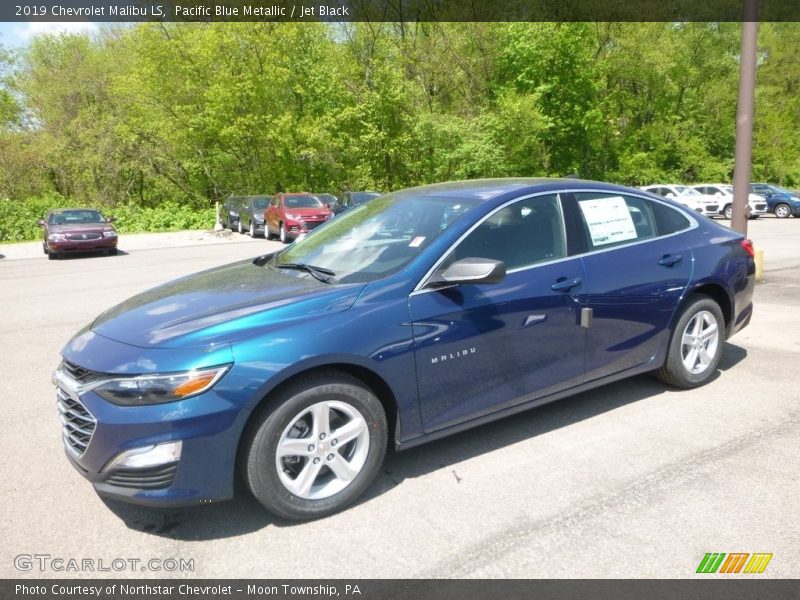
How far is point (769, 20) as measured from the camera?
44.4 meters

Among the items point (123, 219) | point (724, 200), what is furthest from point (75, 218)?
point (724, 200)

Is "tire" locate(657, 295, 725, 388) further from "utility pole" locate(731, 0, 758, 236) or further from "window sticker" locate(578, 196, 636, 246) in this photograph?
"utility pole" locate(731, 0, 758, 236)

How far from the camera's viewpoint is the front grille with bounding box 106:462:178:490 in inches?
111

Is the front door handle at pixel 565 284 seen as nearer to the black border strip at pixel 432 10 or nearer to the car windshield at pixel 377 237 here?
the car windshield at pixel 377 237

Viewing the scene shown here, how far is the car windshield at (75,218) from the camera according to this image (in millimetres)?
18797

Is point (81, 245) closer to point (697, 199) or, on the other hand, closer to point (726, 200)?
point (697, 199)

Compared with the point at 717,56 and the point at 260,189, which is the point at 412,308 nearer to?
the point at 260,189

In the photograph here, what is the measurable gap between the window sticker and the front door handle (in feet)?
1.23

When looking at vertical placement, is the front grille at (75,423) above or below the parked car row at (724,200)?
above

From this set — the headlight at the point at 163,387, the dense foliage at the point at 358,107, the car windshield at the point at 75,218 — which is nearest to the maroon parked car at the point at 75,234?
the car windshield at the point at 75,218

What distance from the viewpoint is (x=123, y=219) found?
1113 inches

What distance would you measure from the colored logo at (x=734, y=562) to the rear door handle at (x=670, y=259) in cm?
224

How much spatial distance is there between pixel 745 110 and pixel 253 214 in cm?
1880
